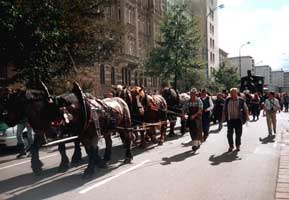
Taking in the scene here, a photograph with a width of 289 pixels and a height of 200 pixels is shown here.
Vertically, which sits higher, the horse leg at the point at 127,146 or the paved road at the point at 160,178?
the horse leg at the point at 127,146

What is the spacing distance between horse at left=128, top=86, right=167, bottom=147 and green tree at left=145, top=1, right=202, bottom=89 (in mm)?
25456

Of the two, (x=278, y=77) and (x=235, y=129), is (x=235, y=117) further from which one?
(x=278, y=77)

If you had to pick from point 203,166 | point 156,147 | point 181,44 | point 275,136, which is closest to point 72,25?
point 156,147

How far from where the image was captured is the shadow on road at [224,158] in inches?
518

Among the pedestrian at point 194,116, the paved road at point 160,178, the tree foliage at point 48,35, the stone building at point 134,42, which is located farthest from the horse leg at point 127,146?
the stone building at point 134,42

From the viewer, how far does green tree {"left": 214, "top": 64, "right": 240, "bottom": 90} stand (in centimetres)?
7700

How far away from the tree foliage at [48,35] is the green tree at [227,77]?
175 ft

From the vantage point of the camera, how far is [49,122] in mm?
10555

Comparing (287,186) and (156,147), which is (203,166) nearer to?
(287,186)

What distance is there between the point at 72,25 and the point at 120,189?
13380 mm

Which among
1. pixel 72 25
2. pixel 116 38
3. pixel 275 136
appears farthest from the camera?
pixel 116 38

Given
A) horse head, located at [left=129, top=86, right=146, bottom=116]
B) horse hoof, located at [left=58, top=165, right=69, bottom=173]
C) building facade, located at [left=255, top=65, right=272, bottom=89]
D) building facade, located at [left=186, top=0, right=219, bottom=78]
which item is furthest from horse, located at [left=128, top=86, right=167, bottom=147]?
building facade, located at [left=255, top=65, right=272, bottom=89]

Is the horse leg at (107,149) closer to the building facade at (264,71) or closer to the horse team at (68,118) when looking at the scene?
the horse team at (68,118)

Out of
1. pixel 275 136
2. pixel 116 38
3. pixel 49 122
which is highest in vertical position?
pixel 116 38
